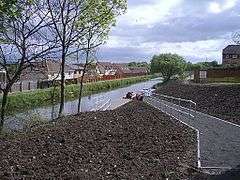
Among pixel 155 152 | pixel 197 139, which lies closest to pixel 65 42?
pixel 197 139

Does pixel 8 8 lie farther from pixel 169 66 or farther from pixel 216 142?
pixel 169 66

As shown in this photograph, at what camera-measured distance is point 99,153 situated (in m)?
11.6

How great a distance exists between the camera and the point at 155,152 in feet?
40.7

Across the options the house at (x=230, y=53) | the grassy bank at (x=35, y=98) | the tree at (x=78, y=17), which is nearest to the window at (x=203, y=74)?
the grassy bank at (x=35, y=98)

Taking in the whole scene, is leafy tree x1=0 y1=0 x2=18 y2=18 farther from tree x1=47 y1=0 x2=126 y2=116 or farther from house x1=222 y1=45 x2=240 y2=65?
house x1=222 y1=45 x2=240 y2=65

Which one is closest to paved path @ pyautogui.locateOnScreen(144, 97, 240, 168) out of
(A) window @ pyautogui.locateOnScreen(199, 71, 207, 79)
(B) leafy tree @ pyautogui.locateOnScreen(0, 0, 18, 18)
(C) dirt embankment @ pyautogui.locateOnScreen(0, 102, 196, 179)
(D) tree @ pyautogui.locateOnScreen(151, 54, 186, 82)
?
(C) dirt embankment @ pyautogui.locateOnScreen(0, 102, 196, 179)

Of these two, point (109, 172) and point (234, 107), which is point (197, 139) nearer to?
point (109, 172)

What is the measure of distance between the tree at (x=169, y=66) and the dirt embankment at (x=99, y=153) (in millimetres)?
92954

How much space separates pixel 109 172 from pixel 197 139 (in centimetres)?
637

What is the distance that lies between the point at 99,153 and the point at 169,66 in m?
102

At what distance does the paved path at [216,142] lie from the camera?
12.0 meters

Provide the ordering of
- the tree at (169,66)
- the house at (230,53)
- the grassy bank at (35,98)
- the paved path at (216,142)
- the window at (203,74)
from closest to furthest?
the paved path at (216,142), the grassy bank at (35,98), the window at (203,74), the tree at (169,66), the house at (230,53)

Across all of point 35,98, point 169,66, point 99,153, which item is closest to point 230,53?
point 169,66

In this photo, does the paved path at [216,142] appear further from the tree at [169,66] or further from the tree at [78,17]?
the tree at [169,66]
